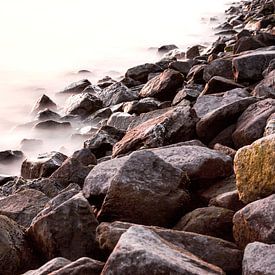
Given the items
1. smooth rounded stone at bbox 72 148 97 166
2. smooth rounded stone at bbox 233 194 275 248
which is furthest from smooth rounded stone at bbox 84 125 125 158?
smooth rounded stone at bbox 233 194 275 248

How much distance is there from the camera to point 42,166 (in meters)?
11.8

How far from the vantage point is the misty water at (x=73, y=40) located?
22.7 m

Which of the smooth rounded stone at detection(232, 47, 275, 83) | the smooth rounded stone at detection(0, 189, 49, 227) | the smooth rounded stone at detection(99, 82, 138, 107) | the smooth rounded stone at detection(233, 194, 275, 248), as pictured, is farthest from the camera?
the smooth rounded stone at detection(99, 82, 138, 107)

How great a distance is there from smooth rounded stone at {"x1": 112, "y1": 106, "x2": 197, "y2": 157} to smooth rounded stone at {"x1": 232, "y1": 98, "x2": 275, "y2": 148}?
3.05 ft

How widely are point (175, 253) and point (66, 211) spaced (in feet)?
6.41

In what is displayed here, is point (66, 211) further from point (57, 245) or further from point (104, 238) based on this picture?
point (104, 238)

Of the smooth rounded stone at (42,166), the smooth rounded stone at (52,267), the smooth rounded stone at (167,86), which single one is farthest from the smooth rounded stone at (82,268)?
the smooth rounded stone at (167,86)

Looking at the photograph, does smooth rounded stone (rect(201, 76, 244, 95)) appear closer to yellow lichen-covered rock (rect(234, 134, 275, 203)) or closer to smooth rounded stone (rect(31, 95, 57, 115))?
yellow lichen-covered rock (rect(234, 134, 275, 203))

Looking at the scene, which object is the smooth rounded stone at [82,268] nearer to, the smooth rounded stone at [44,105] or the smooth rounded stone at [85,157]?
→ the smooth rounded stone at [85,157]

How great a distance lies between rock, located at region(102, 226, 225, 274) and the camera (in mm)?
4727

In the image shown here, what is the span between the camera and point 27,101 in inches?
889

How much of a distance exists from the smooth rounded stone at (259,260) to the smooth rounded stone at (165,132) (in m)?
4.61

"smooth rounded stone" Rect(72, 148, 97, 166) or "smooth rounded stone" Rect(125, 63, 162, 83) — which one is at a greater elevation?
"smooth rounded stone" Rect(125, 63, 162, 83)

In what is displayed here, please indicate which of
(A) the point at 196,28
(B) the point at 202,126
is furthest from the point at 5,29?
(B) the point at 202,126
